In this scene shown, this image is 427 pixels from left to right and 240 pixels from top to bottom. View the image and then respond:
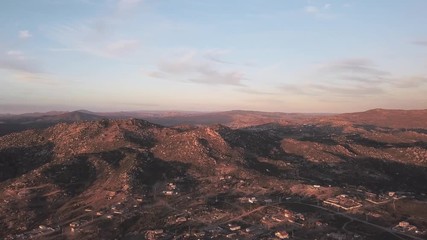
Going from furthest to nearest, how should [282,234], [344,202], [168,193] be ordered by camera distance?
1. [168,193]
2. [344,202]
3. [282,234]

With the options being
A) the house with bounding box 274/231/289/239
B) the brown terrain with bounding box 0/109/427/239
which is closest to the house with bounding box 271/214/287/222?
the brown terrain with bounding box 0/109/427/239

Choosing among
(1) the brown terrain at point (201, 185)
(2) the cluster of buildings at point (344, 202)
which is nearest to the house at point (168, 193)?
(1) the brown terrain at point (201, 185)

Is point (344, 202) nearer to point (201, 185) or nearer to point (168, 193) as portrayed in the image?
point (201, 185)

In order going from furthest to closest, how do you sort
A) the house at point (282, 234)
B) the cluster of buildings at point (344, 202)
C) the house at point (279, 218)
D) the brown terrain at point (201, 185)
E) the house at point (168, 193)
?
the house at point (168, 193), the cluster of buildings at point (344, 202), the house at point (279, 218), the brown terrain at point (201, 185), the house at point (282, 234)

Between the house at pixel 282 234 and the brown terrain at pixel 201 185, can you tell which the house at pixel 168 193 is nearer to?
the brown terrain at pixel 201 185

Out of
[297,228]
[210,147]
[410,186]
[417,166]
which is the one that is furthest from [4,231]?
[417,166]

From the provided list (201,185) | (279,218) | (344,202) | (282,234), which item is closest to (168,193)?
(201,185)

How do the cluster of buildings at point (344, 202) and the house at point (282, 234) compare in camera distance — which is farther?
the cluster of buildings at point (344, 202)

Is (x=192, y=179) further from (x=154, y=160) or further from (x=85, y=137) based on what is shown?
(x=85, y=137)
